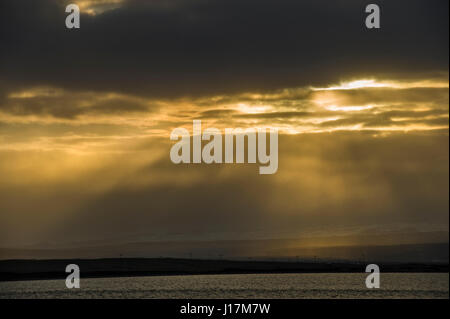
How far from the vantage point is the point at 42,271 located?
195500 mm
